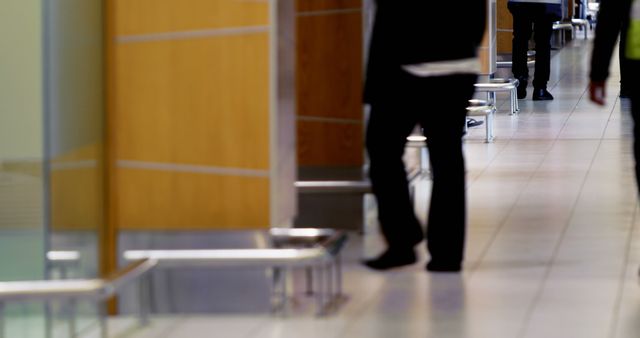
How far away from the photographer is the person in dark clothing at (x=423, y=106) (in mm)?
5629

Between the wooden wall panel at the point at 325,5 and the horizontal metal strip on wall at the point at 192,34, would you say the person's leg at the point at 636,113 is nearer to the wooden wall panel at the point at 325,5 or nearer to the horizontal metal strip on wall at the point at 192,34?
the horizontal metal strip on wall at the point at 192,34

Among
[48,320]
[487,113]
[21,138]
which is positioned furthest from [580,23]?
[21,138]

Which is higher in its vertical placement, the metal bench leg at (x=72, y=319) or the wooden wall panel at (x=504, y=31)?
the wooden wall panel at (x=504, y=31)

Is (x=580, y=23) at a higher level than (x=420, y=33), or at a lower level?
higher

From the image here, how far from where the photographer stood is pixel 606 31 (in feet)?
18.2

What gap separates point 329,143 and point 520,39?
23.5 ft

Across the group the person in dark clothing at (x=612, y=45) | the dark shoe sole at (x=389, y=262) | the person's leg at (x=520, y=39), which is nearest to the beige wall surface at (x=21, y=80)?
the dark shoe sole at (x=389, y=262)

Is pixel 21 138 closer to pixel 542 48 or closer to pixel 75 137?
pixel 75 137

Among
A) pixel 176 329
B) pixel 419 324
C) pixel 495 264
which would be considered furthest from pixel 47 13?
pixel 495 264

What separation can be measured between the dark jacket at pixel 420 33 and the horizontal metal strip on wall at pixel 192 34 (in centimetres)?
64

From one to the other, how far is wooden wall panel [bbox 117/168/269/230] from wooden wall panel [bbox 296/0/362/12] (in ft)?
5.83

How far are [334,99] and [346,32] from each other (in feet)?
1.07

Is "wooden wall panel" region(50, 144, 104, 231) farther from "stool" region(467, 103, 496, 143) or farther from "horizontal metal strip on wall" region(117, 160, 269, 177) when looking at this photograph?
"stool" region(467, 103, 496, 143)

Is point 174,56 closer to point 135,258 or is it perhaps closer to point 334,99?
point 135,258
